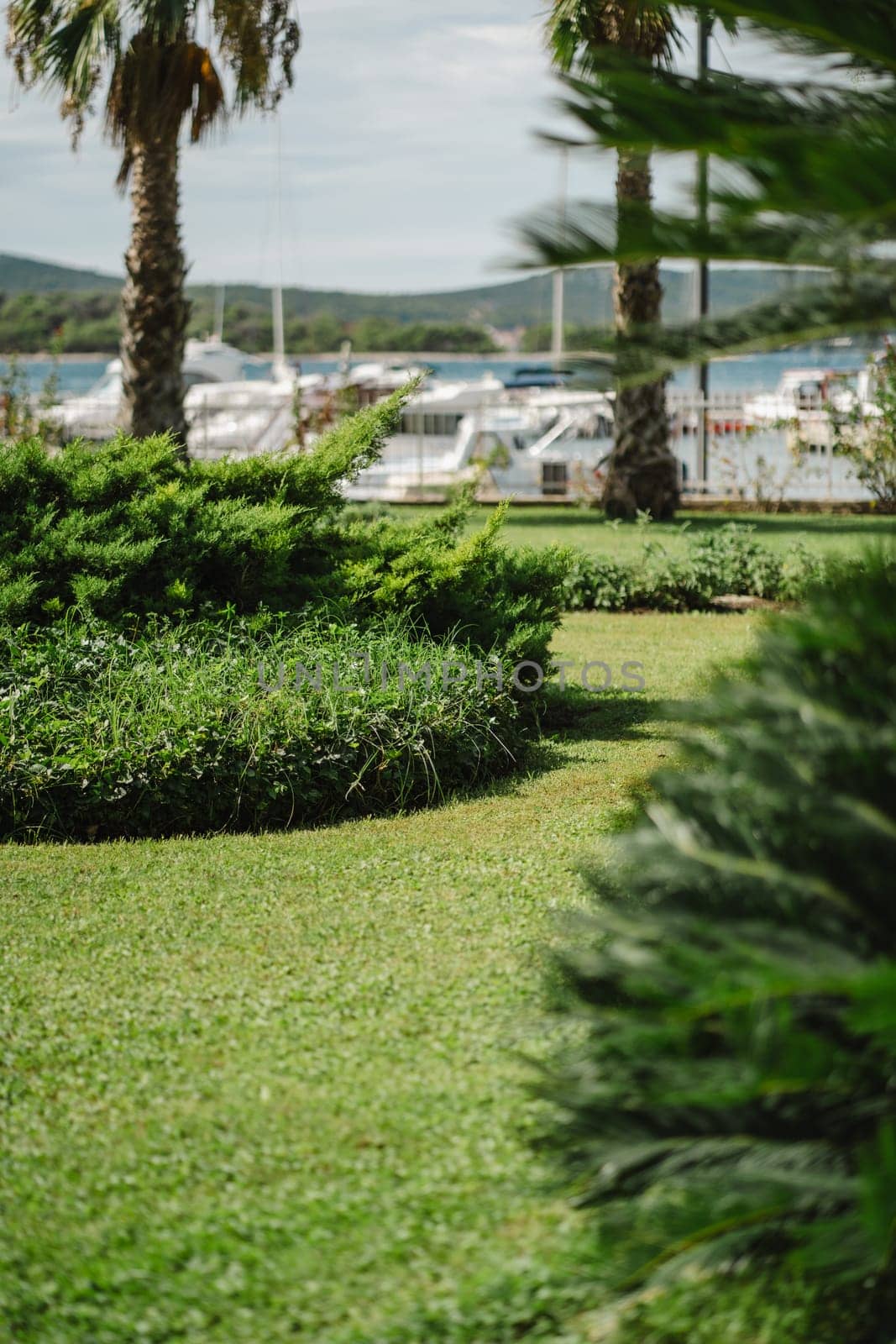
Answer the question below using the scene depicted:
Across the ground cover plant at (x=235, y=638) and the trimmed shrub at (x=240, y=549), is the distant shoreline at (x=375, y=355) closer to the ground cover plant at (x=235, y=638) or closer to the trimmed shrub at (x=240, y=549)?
the trimmed shrub at (x=240, y=549)

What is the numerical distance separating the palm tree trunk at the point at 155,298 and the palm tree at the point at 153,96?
0.04 feet

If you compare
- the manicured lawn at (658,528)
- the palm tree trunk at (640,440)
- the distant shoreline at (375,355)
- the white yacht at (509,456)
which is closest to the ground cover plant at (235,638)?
the manicured lawn at (658,528)

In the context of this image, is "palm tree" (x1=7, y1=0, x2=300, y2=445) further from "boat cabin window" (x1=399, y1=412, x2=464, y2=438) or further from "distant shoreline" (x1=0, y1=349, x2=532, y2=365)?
"distant shoreline" (x1=0, y1=349, x2=532, y2=365)

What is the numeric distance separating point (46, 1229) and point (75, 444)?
17.2 ft

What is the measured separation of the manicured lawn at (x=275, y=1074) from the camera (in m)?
2.78

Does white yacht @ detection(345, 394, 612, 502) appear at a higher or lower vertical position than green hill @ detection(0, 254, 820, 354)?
lower

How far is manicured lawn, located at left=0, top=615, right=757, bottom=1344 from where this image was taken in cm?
278

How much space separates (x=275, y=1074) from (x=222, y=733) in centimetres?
250

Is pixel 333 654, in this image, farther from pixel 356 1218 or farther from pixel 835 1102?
pixel 835 1102

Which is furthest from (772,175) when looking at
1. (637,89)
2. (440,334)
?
(440,334)

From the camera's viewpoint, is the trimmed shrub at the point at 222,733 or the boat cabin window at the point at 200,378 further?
the boat cabin window at the point at 200,378

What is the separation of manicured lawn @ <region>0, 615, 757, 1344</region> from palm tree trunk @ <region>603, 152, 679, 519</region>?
12.1 metres

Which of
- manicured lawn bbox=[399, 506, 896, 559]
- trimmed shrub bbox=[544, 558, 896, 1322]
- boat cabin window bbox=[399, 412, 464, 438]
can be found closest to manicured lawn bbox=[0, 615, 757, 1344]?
trimmed shrub bbox=[544, 558, 896, 1322]

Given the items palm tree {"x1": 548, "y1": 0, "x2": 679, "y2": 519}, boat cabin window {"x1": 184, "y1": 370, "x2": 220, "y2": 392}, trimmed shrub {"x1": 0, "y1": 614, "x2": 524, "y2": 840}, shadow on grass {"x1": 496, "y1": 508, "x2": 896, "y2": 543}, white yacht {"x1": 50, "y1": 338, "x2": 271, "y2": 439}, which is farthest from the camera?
boat cabin window {"x1": 184, "y1": 370, "x2": 220, "y2": 392}
